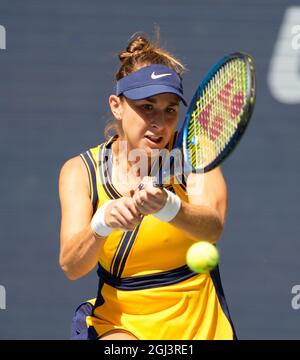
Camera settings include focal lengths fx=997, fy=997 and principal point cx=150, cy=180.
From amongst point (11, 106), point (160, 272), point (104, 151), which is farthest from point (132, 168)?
point (11, 106)

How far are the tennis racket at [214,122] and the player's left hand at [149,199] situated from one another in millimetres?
64

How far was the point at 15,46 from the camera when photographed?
4.52 meters

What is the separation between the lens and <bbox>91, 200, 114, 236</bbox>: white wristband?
2.94 m

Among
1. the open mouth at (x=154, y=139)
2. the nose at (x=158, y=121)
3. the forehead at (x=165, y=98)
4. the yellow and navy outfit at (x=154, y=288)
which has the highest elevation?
the forehead at (x=165, y=98)

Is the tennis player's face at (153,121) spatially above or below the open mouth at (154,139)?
above

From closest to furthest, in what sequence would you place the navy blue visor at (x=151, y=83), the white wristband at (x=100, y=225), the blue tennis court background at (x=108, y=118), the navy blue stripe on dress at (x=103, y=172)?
the white wristband at (x=100, y=225), the navy blue visor at (x=151, y=83), the navy blue stripe on dress at (x=103, y=172), the blue tennis court background at (x=108, y=118)

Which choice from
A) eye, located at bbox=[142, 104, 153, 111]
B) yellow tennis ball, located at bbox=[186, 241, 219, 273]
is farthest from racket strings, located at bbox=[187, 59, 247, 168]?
yellow tennis ball, located at bbox=[186, 241, 219, 273]

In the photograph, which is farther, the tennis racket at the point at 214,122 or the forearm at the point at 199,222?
the forearm at the point at 199,222

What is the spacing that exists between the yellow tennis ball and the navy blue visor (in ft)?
1.54

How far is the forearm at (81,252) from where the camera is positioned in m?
3.01

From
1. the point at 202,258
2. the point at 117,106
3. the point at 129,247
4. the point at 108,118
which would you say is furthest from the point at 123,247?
the point at 108,118

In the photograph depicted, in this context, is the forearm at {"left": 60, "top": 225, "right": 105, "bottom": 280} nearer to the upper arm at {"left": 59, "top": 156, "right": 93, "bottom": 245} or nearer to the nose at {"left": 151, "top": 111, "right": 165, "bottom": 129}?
the upper arm at {"left": 59, "top": 156, "right": 93, "bottom": 245}

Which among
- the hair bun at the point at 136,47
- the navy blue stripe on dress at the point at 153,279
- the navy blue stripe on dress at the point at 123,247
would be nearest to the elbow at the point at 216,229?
the navy blue stripe on dress at the point at 153,279

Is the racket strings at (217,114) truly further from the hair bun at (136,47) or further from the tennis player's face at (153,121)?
the hair bun at (136,47)
